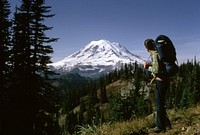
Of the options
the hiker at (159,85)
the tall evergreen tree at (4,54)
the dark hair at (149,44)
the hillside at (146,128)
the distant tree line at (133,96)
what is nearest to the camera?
the hillside at (146,128)

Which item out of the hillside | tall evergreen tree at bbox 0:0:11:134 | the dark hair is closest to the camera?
the hillside

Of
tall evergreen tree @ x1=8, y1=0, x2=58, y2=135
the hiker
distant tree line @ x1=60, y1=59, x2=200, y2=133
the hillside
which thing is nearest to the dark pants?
the hiker

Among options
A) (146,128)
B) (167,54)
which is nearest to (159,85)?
(167,54)

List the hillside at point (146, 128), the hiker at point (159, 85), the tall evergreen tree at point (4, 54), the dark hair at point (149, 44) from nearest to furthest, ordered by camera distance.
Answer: the hillside at point (146, 128) < the hiker at point (159, 85) < the dark hair at point (149, 44) < the tall evergreen tree at point (4, 54)

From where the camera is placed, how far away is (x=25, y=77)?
19406 mm

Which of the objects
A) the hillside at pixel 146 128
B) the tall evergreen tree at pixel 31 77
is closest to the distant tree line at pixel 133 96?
A: the tall evergreen tree at pixel 31 77

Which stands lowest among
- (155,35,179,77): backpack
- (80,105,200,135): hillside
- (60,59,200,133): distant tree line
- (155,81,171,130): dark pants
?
(60,59,200,133): distant tree line

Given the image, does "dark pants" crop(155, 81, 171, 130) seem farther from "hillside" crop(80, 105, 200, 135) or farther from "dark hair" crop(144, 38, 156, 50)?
"dark hair" crop(144, 38, 156, 50)

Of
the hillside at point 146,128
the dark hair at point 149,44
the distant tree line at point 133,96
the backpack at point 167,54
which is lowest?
the distant tree line at point 133,96

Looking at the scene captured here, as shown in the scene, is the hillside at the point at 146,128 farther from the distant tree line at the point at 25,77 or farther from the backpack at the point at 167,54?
the distant tree line at the point at 25,77

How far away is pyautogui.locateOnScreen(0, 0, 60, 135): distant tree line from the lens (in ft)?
61.9

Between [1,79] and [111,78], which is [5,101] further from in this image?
[111,78]

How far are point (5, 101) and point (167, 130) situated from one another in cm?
1518

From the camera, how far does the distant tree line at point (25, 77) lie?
18875 mm
